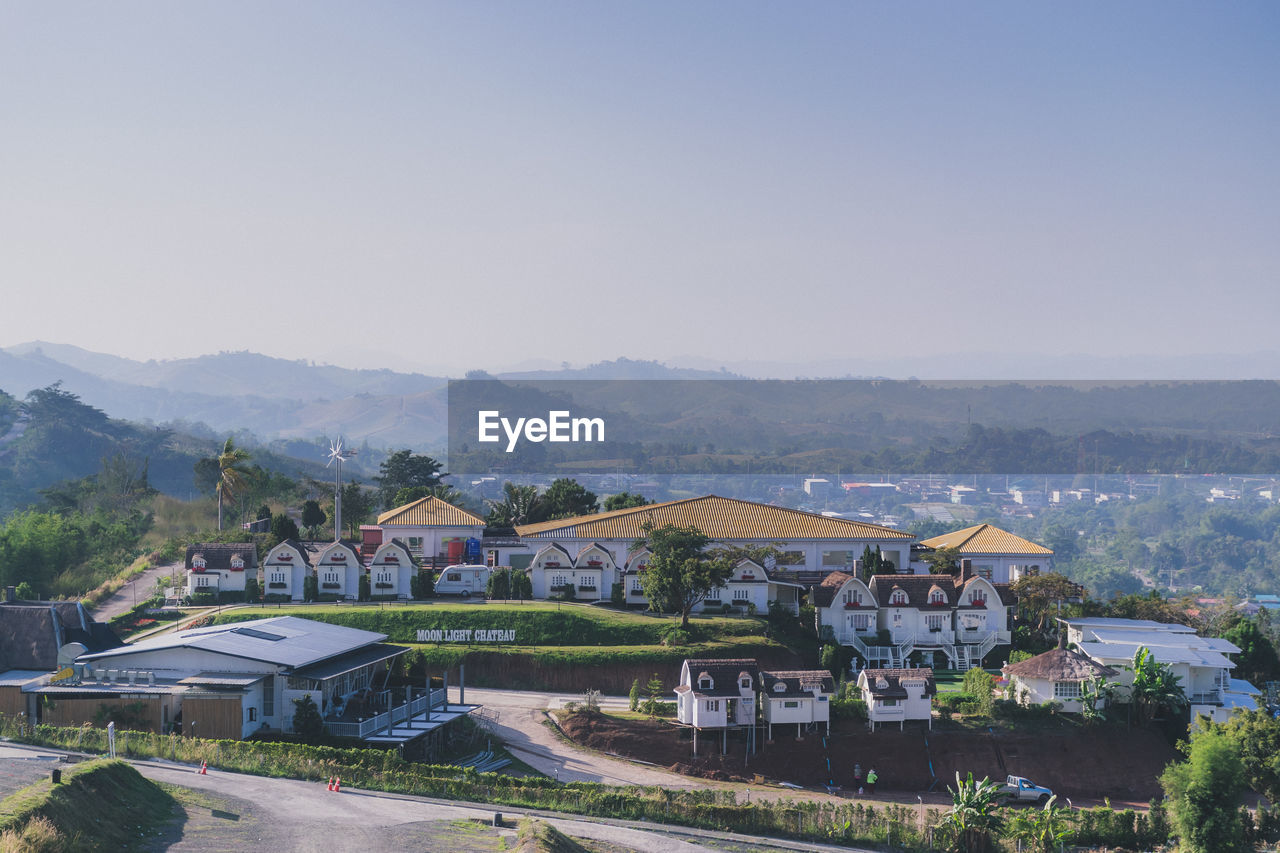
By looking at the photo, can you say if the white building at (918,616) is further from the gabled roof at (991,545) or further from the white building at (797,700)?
the white building at (797,700)

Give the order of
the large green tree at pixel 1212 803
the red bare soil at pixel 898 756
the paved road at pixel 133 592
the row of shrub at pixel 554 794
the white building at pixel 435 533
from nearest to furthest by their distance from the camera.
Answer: the row of shrub at pixel 554 794, the large green tree at pixel 1212 803, the red bare soil at pixel 898 756, the paved road at pixel 133 592, the white building at pixel 435 533

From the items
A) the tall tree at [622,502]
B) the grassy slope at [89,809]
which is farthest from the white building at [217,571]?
the grassy slope at [89,809]

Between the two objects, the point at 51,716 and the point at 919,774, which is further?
the point at 919,774

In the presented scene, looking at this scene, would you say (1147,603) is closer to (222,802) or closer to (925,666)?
(925,666)

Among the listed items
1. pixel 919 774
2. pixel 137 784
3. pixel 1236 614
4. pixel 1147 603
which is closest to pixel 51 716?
pixel 137 784

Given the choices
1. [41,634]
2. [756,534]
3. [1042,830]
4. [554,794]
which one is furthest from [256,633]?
[756,534]

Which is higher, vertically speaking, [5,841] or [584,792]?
[5,841]
